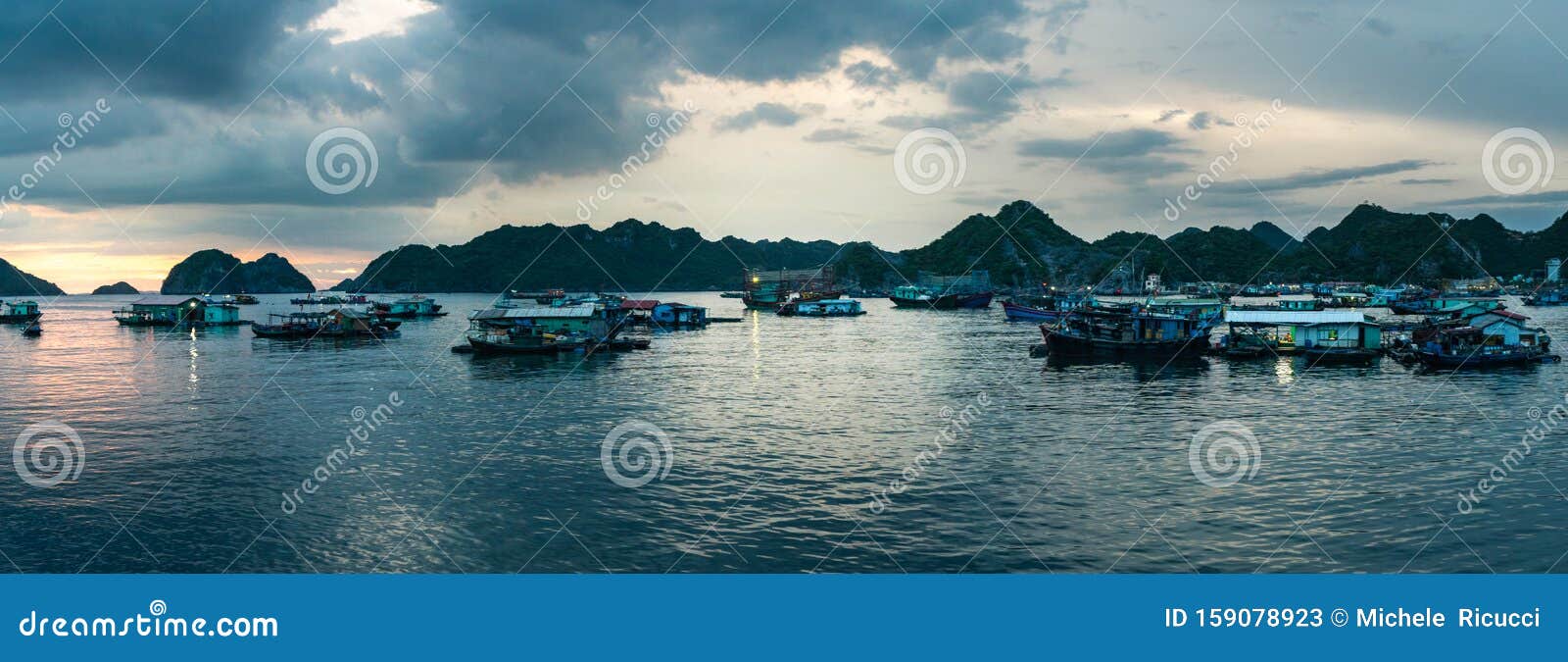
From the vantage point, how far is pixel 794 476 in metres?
27.1

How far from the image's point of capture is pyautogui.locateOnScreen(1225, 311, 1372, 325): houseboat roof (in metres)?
61.7

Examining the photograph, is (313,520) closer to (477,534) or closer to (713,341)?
(477,534)

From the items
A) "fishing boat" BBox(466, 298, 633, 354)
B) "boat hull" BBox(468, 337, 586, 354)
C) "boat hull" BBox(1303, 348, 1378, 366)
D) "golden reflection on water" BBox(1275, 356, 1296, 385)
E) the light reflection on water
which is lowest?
the light reflection on water

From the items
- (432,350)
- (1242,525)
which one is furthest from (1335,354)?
(432,350)

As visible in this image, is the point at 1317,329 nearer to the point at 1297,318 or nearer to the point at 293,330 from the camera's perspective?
the point at 1297,318

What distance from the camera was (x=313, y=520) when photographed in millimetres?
22438

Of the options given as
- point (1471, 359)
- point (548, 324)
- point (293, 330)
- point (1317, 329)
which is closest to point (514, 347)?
point (548, 324)

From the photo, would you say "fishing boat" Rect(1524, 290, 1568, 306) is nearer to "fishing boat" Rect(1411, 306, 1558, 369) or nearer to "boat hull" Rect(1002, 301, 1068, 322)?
"boat hull" Rect(1002, 301, 1068, 322)

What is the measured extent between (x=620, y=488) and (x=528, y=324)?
180 ft

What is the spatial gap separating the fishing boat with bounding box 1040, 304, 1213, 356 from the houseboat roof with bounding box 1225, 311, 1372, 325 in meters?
2.31

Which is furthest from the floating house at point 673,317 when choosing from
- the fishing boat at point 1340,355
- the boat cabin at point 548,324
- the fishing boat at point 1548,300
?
the fishing boat at point 1548,300

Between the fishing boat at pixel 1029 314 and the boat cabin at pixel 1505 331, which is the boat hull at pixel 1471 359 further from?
the fishing boat at pixel 1029 314

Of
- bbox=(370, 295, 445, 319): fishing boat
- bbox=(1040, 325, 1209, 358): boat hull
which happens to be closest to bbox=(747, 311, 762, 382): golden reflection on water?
bbox=(1040, 325, 1209, 358): boat hull

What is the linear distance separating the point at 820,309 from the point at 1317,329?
9386 centimetres
